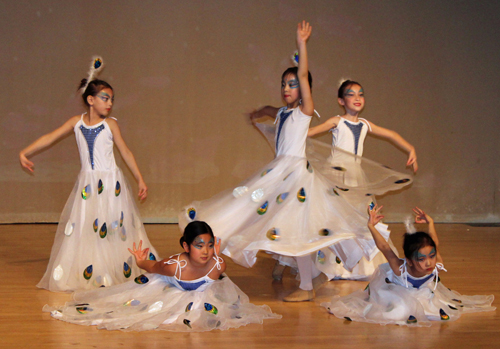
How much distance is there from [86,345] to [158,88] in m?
4.22

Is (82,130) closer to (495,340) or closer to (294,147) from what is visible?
(294,147)

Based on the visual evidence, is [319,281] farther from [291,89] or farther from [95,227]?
[95,227]

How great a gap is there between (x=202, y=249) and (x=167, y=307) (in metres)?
0.31

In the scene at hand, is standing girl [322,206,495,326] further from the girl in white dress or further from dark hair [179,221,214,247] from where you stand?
dark hair [179,221,214,247]

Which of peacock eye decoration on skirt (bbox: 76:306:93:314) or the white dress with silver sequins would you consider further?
the white dress with silver sequins

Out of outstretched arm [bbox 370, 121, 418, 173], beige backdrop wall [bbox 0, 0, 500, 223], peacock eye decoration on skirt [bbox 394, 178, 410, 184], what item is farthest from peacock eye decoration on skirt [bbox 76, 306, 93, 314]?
beige backdrop wall [bbox 0, 0, 500, 223]

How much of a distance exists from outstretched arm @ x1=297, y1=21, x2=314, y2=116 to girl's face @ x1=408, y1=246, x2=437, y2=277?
977 millimetres

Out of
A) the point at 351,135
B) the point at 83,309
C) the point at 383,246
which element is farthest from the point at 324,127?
the point at 83,309

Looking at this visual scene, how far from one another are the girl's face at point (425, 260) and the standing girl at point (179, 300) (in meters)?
0.72

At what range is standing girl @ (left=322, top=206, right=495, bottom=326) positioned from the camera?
261cm

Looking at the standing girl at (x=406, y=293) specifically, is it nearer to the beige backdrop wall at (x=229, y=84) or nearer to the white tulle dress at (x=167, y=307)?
the white tulle dress at (x=167, y=307)

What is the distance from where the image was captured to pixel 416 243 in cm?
263

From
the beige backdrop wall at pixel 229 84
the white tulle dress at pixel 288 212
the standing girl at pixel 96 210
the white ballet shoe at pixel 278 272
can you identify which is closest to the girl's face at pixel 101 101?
the standing girl at pixel 96 210

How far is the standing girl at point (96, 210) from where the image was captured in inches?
127
